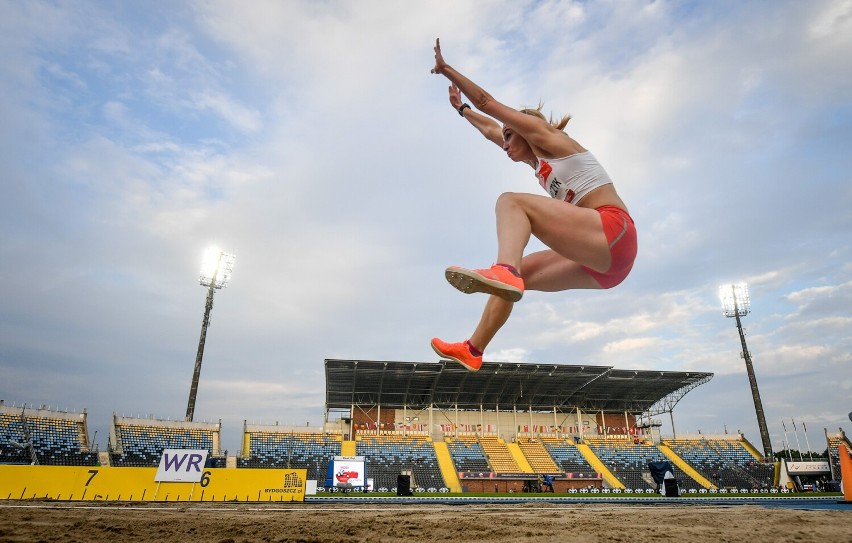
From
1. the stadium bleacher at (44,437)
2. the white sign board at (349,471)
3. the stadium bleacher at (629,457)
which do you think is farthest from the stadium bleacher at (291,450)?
the stadium bleacher at (629,457)

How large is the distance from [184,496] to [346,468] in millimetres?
13615

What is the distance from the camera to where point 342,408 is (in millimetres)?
41125

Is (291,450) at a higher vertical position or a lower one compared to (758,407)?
lower

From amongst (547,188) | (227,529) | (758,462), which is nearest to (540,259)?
(547,188)

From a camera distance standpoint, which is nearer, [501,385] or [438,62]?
[438,62]

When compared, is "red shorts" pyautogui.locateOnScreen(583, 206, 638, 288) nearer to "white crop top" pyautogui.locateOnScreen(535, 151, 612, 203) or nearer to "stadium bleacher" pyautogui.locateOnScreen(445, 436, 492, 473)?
"white crop top" pyautogui.locateOnScreen(535, 151, 612, 203)

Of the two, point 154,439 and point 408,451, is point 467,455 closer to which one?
point 408,451

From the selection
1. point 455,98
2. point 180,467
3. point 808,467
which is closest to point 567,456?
point 808,467

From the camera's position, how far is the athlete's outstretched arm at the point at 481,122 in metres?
4.21

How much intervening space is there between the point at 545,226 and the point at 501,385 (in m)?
38.1

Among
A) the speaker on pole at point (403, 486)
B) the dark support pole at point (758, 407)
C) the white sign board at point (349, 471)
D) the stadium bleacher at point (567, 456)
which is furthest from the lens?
the dark support pole at point (758, 407)

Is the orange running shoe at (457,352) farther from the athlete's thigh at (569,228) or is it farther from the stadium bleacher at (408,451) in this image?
the stadium bleacher at (408,451)

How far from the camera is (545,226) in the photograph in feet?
10.6

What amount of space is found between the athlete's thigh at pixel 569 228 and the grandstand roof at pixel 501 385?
32.2 m
